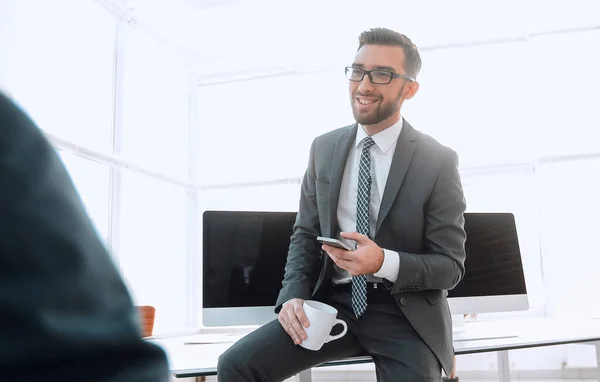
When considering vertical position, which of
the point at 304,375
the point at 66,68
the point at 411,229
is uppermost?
the point at 66,68

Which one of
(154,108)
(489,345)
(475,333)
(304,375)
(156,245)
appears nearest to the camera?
(304,375)

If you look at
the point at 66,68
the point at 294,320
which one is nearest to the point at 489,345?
the point at 294,320

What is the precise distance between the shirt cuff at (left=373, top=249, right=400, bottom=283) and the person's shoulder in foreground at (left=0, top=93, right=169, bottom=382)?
1.34m

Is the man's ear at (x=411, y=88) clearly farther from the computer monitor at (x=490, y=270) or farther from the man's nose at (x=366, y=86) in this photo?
the computer monitor at (x=490, y=270)

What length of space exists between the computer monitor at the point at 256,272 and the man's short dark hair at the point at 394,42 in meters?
0.78

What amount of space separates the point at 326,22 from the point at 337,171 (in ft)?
9.70

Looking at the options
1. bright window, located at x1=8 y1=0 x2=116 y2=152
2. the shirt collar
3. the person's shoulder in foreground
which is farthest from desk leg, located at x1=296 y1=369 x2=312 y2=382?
bright window, located at x1=8 y1=0 x2=116 y2=152

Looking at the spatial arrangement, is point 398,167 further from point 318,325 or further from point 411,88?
point 318,325

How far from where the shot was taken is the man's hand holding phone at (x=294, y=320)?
5.02 ft

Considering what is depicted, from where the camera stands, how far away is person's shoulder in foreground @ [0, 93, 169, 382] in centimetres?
21

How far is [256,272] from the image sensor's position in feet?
7.21

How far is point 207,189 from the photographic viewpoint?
16.4 ft

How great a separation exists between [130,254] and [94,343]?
3.95m

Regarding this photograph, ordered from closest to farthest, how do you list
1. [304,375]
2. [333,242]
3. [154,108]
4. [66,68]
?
[333,242] → [304,375] → [66,68] → [154,108]
